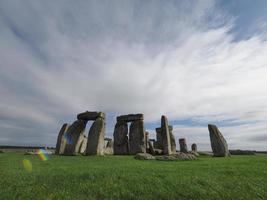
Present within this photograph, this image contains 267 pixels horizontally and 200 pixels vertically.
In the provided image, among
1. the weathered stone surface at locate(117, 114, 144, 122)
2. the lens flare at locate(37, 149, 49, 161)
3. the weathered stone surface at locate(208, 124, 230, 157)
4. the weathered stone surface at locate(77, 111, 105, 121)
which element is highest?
the weathered stone surface at locate(117, 114, 144, 122)

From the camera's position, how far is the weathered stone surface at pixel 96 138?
57.0 feet

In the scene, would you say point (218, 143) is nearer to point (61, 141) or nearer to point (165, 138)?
point (165, 138)

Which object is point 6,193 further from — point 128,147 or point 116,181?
point 128,147

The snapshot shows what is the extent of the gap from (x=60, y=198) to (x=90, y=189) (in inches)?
29.1

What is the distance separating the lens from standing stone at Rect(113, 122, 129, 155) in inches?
904

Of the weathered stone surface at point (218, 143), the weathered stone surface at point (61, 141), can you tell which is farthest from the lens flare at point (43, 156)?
the weathered stone surface at point (218, 143)

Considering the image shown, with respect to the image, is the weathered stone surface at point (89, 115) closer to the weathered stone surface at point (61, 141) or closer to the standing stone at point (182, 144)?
the weathered stone surface at point (61, 141)

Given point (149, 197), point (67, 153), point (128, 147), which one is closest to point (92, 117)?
point (67, 153)

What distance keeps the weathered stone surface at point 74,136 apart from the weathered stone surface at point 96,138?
2037 mm

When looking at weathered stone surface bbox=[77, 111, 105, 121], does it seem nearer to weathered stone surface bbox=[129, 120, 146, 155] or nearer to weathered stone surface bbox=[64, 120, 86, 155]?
weathered stone surface bbox=[64, 120, 86, 155]

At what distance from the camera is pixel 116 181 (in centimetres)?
514

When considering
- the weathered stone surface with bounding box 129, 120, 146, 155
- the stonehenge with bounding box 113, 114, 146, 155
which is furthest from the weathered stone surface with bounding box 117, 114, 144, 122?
the weathered stone surface with bounding box 129, 120, 146, 155

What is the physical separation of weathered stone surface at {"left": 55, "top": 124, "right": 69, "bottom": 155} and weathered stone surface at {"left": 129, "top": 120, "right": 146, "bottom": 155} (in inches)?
289

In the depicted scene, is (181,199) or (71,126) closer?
(181,199)
